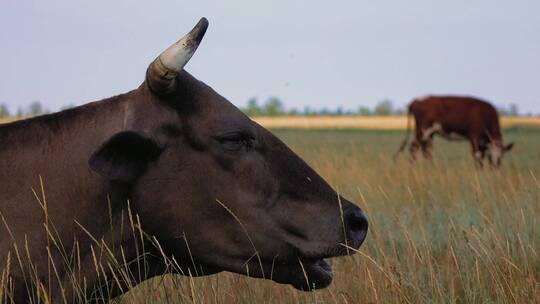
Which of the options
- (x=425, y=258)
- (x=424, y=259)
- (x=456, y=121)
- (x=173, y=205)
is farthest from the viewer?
(x=456, y=121)

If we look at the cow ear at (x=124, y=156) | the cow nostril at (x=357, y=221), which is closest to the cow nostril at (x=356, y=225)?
the cow nostril at (x=357, y=221)

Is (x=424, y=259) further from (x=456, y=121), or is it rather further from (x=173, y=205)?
(x=456, y=121)

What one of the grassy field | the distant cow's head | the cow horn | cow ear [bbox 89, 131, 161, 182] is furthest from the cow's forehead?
the grassy field

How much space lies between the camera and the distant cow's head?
13.7ft

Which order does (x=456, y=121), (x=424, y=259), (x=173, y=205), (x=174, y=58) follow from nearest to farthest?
(x=174, y=58), (x=173, y=205), (x=424, y=259), (x=456, y=121)

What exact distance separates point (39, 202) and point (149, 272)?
27.0 inches

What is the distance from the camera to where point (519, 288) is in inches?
212

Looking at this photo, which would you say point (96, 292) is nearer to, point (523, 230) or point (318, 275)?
point (318, 275)

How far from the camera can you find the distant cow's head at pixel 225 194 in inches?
165

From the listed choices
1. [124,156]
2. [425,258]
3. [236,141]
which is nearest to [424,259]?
[425,258]

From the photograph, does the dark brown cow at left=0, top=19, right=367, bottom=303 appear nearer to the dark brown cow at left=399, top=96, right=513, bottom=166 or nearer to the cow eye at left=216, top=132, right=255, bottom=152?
the cow eye at left=216, top=132, right=255, bottom=152

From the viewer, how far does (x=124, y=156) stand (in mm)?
4078

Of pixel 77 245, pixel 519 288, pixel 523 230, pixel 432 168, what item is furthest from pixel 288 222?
pixel 432 168

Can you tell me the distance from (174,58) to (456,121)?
22448mm
